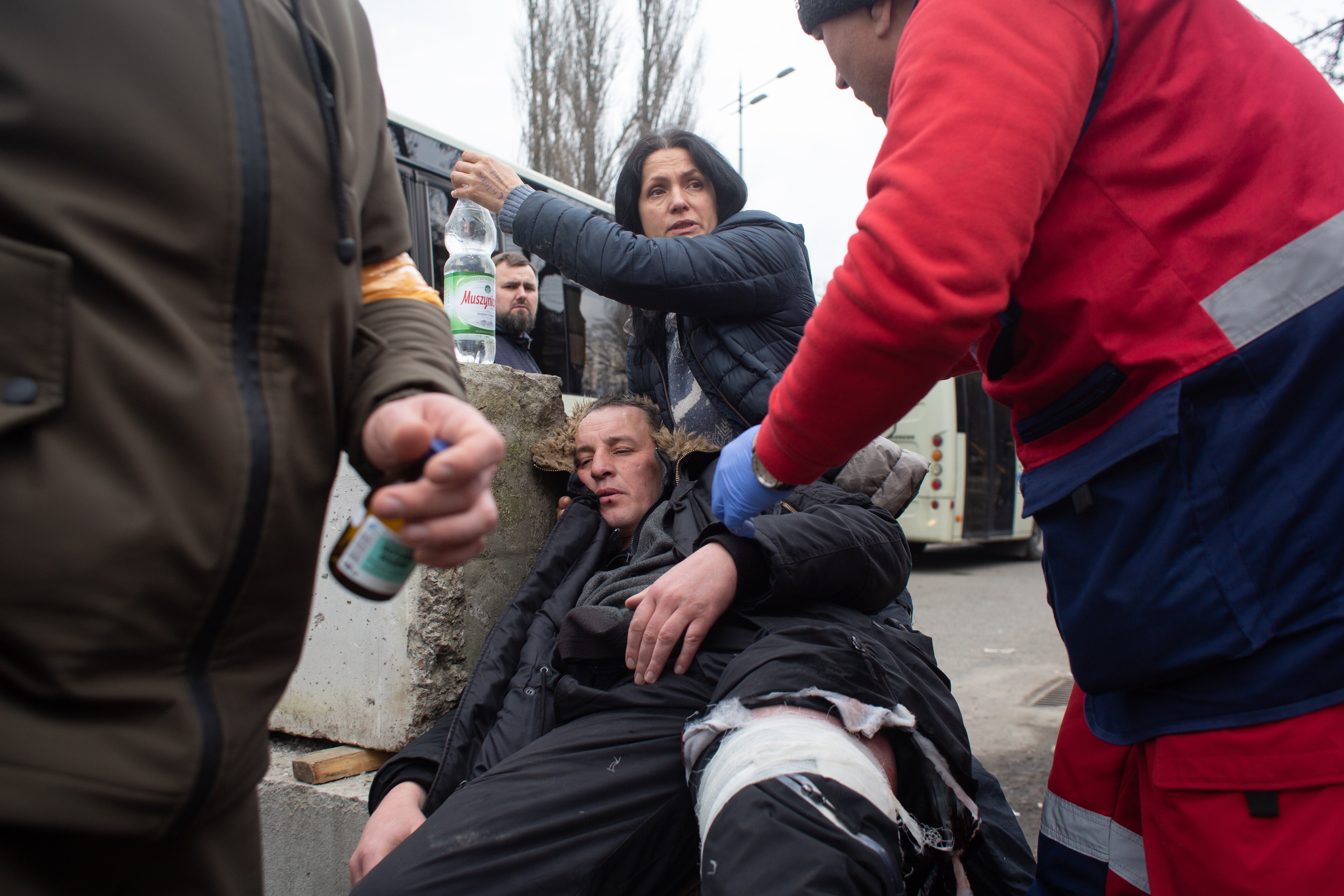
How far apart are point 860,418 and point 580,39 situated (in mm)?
15542

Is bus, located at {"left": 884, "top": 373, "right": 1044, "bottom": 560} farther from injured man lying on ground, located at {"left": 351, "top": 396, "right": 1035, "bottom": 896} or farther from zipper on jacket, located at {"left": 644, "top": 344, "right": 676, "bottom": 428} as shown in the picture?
injured man lying on ground, located at {"left": 351, "top": 396, "right": 1035, "bottom": 896}

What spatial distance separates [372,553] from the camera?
0.71 metres

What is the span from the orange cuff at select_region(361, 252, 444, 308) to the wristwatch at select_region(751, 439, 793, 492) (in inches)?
21.9

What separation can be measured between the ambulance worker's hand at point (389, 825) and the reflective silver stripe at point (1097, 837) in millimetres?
1149

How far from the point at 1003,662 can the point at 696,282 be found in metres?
3.70

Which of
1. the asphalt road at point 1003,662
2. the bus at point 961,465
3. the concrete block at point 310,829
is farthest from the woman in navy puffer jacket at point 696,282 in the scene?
the bus at point 961,465

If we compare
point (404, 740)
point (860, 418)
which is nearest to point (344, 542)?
point (860, 418)

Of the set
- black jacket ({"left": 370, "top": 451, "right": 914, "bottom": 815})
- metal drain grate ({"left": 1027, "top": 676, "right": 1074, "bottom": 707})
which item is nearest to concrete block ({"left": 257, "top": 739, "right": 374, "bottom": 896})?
black jacket ({"left": 370, "top": 451, "right": 914, "bottom": 815})

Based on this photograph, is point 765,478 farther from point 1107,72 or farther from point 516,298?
point 516,298

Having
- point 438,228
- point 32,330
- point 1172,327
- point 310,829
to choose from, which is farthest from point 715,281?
point 438,228

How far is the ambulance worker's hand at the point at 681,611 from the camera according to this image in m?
1.62

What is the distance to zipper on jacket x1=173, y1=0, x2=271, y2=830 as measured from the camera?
27.0 inches

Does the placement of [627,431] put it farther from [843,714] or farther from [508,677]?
[843,714]

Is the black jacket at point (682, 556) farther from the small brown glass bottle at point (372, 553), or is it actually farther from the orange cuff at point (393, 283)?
the small brown glass bottle at point (372, 553)
